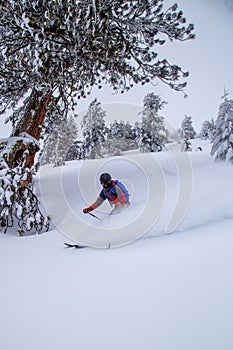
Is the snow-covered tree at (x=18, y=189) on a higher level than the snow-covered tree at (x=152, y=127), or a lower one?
lower

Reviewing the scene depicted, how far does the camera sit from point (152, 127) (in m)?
22.8

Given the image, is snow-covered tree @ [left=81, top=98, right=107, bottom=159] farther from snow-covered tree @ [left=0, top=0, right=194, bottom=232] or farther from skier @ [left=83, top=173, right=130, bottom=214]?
skier @ [left=83, top=173, right=130, bottom=214]

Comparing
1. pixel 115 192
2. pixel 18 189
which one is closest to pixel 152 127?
pixel 115 192

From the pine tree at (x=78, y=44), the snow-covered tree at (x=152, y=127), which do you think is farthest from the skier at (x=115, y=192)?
the snow-covered tree at (x=152, y=127)

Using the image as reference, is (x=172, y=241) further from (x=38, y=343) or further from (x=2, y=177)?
(x=2, y=177)

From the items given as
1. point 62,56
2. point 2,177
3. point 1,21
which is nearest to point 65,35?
point 62,56

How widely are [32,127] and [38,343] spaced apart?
5.19m

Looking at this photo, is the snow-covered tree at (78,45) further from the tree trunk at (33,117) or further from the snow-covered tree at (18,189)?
the snow-covered tree at (18,189)

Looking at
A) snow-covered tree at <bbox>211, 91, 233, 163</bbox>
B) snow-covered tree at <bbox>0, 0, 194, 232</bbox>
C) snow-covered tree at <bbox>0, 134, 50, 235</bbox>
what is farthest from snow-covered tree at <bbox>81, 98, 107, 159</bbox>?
snow-covered tree at <bbox>211, 91, 233, 163</bbox>

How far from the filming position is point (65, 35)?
407cm

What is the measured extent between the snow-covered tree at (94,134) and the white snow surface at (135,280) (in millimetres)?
5628

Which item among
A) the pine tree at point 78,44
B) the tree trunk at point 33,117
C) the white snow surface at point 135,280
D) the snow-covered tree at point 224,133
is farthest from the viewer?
the tree trunk at point 33,117

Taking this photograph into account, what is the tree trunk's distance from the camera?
5.36 meters

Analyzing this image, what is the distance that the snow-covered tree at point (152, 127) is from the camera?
1112 cm
